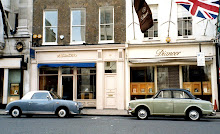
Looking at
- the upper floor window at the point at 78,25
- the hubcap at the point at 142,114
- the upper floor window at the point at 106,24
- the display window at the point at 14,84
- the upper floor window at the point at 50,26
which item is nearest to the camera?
the hubcap at the point at 142,114

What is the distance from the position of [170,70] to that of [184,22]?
11.5 ft

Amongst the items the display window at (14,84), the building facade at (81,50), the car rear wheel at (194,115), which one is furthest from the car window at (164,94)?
the display window at (14,84)

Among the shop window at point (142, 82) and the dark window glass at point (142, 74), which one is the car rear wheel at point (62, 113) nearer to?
the shop window at point (142, 82)

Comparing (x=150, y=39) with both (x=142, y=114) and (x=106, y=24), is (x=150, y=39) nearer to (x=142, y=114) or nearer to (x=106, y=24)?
(x=106, y=24)

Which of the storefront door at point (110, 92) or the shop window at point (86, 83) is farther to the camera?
the shop window at point (86, 83)

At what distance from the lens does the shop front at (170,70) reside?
17928mm

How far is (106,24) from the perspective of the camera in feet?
64.9

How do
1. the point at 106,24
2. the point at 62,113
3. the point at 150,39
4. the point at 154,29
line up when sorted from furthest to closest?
the point at 106,24, the point at 154,29, the point at 150,39, the point at 62,113

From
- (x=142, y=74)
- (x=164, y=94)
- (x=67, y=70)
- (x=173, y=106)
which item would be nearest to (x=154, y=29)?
(x=142, y=74)

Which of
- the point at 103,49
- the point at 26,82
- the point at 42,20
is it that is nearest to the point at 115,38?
the point at 103,49

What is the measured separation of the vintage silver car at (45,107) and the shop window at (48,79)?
18.9 feet

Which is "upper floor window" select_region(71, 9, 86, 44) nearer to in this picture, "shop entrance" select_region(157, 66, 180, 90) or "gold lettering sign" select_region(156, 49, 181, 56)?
"gold lettering sign" select_region(156, 49, 181, 56)

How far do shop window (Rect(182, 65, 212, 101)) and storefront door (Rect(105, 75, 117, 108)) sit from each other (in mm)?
4930

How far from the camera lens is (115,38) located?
1936 cm
